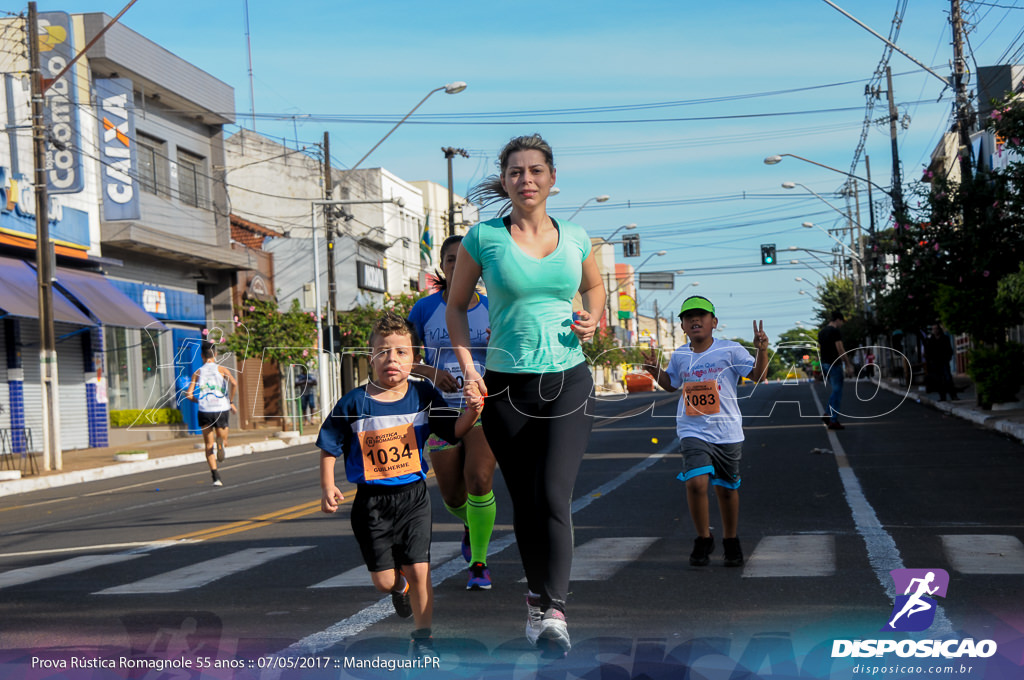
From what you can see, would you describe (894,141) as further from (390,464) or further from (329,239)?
(390,464)

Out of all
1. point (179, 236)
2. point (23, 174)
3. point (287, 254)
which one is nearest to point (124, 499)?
point (23, 174)

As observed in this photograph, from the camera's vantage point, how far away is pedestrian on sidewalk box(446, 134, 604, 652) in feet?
16.0

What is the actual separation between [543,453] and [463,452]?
1.96 meters

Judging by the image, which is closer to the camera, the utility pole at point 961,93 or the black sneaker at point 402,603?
the black sneaker at point 402,603

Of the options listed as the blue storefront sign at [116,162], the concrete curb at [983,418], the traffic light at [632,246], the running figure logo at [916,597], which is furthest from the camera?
the traffic light at [632,246]

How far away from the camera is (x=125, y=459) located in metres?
24.8

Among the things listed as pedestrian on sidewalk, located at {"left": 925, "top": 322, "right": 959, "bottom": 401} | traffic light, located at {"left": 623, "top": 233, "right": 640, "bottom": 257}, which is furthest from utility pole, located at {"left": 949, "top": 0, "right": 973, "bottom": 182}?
traffic light, located at {"left": 623, "top": 233, "right": 640, "bottom": 257}

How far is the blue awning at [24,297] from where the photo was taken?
84.0ft

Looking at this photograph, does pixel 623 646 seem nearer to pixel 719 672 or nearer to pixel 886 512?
pixel 719 672

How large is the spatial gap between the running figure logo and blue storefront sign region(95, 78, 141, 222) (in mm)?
29088

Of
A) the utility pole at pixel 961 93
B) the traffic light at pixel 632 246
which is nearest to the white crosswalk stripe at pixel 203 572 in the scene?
the utility pole at pixel 961 93

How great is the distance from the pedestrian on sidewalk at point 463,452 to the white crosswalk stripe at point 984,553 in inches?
111

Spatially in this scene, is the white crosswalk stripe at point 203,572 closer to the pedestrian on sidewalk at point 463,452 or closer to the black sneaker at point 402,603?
the pedestrian on sidewalk at point 463,452

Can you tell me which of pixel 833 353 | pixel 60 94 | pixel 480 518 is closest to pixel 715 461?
pixel 480 518
